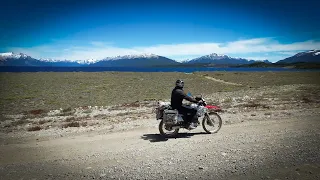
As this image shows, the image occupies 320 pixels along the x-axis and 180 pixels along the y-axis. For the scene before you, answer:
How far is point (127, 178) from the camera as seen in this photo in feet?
27.6

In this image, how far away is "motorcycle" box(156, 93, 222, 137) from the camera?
1288 cm

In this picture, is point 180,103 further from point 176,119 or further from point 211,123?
point 211,123

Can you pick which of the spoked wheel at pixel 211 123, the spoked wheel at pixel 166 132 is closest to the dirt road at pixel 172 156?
the spoked wheel at pixel 166 132

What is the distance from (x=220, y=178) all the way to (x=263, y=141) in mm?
4551

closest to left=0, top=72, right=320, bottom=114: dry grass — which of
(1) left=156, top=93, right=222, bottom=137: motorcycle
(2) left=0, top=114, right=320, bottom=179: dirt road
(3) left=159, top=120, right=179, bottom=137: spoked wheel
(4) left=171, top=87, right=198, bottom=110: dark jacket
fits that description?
(2) left=0, top=114, right=320, bottom=179: dirt road

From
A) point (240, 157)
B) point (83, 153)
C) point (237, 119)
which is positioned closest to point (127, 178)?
point (83, 153)

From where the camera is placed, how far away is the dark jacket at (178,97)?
12.6 meters

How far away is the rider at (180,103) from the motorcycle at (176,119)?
0.63 feet

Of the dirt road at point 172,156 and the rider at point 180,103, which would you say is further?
the rider at point 180,103

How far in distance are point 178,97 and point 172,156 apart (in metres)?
3.45

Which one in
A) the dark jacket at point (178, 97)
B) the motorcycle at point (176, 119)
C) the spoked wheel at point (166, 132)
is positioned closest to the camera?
the dark jacket at point (178, 97)

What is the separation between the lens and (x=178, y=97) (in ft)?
41.9

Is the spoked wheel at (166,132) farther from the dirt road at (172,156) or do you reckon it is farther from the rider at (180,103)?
the rider at (180,103)

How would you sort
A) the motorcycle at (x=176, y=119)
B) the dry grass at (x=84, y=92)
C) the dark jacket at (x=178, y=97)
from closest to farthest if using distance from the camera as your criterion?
the dark jacket at (x=178, y=97)
the motorcycle at (x=176, y=119)
the dry grass at (x=84, y=92)
